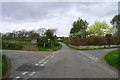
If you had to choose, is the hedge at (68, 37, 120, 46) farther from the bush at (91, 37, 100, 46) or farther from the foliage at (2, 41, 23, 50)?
the foliage at (2, 41, 23, 50)

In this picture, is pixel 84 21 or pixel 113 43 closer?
pixel 113 43

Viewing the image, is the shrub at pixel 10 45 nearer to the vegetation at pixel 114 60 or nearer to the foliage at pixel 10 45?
the foliage at pixel 10 45

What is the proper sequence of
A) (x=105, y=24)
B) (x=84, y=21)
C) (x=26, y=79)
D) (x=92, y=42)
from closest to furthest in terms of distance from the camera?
(x=26, y=79) < (x=92, y=42) < (x=105, y=24) < (x=84, y=21)

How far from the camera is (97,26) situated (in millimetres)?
35812

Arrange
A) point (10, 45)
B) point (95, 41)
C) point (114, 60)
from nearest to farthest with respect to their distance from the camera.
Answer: point (114, 60)
point (95, 41)
point (10, 45)

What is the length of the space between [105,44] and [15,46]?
73.5 ft

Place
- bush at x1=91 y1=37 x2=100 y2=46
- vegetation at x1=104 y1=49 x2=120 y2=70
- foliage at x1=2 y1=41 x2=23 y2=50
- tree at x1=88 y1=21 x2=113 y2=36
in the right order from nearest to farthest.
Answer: vegetation at x1=104 y1=49 x2=120 y2=70
bush at x1=91 y1=37 x2=100 y2=46
foliage at x1=2 y1=41 x2=23 y2=50
tree at x1=88 y1=21 x2=113 y2=36

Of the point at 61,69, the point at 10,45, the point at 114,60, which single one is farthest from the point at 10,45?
the point at 114,60

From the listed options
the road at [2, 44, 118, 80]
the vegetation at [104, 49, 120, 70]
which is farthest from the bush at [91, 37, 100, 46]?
the road at [2, 44, 118, 80]

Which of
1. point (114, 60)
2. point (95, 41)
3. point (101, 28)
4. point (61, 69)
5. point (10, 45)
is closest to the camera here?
point (61, 69)

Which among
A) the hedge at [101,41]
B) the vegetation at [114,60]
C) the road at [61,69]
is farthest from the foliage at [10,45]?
the vegetation at [114,60]

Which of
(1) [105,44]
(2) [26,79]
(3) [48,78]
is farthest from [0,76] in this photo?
(1) [105,44]

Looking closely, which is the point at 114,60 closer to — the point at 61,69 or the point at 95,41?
the point at 61,69

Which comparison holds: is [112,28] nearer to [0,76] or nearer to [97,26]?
[97,26]
